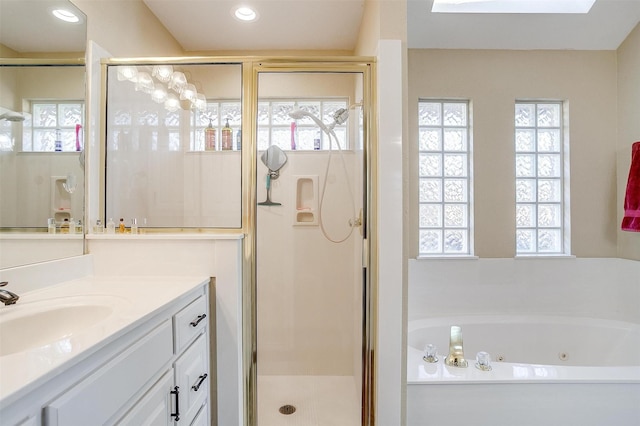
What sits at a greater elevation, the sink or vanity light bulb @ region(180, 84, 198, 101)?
vanity light bulb @ region(180, 84, 198, 101)

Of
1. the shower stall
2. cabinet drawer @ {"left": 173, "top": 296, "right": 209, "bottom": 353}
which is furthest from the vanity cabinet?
the shower stall

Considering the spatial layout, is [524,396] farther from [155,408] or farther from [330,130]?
[330,130]

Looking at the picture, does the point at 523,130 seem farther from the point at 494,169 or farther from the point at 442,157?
the point at 442,157

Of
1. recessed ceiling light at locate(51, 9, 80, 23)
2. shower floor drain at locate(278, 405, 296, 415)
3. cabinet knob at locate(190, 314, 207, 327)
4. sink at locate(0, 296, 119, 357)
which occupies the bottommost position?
shower floor drain at locate(278, 405, 296, 415)

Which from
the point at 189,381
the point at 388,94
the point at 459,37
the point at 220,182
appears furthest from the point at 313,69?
the point at 189,381

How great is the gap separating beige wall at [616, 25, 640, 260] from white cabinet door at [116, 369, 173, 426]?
312 centimetres

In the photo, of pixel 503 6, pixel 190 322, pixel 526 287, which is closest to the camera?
pixel 190 322

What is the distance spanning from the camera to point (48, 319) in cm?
97

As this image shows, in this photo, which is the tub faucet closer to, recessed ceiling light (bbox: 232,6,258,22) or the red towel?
the red towel

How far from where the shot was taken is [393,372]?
4.81ft

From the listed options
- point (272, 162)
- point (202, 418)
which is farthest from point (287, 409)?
point (272, 162)

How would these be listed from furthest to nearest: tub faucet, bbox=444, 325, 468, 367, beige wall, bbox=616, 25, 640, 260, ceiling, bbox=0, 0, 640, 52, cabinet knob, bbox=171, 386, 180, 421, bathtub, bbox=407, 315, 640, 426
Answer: beige wall, bbox=616, 25, 640, 260 → ceiling, bbox=0, 0, 640, 52 → tub faucet, bbox=444, 325, 468, 367 → bathtub, bbox=407, 315, 640, 426 → cabinet knob, bbox=171, 386, 180, 421

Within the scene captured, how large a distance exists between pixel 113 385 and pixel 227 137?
1.24 metres

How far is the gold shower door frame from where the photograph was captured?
5.05 feet
